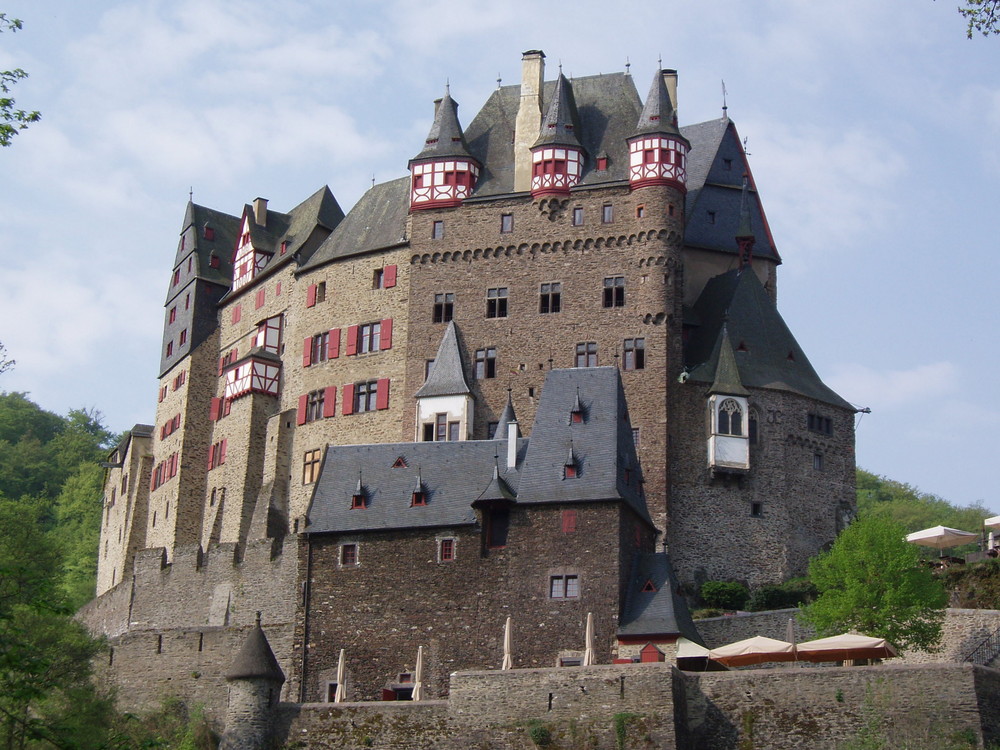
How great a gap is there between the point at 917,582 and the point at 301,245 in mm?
31433

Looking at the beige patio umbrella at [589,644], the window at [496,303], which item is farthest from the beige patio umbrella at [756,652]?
the window at [496,303]

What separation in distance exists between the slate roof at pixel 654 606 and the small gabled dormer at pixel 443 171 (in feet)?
67.1

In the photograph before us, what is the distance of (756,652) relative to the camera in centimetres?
4153

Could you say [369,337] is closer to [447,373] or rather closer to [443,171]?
[447,373]

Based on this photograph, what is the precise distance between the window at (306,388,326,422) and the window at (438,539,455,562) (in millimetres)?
16856

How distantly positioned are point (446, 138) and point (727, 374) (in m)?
14.0

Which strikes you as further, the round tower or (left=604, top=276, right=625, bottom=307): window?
(left=604, top=276, right=625, bottom=307): window

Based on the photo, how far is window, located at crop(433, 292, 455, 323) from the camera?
60.2m

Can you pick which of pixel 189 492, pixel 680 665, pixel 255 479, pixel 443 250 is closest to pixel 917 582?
pixel 680 665

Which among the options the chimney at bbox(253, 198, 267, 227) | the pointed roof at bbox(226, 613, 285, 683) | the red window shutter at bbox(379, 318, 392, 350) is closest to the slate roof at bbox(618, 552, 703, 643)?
the pointed roof at bbox(226, 613, 285, 683)

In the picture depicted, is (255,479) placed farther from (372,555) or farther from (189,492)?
(372,555)

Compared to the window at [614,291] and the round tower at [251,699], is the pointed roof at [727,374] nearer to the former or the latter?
the window at [614,291]

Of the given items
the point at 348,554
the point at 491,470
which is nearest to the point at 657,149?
the point at 491,470

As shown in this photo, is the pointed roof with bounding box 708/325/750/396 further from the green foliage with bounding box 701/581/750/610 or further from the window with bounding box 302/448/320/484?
the window with bounding box 302/448/320/484
